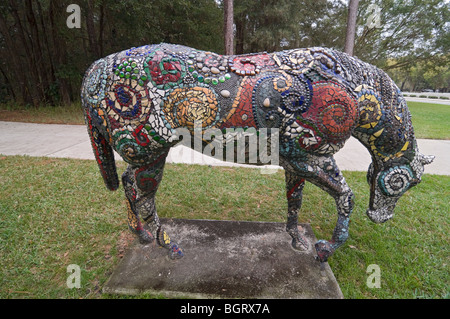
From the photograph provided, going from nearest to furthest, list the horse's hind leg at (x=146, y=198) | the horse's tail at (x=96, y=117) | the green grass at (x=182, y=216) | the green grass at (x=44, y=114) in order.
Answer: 1. the horse's tail at (x=96, y=117)
2. the horse's hind leg at (x=146, y=198)
3. the green grass at (x=182, y=216)
4. the green grass at (x=44, y=114)

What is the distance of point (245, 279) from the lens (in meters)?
2.17

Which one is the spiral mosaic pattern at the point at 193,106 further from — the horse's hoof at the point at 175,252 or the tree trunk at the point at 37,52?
the tree trunk at the point at 37,52

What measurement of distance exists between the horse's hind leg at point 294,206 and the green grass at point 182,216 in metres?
0.36

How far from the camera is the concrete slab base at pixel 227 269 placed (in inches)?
81.5

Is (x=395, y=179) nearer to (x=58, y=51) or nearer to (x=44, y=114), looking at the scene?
(x=44, y=114)

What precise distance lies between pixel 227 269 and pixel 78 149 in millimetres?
5073

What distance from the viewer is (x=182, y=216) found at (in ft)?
11.0

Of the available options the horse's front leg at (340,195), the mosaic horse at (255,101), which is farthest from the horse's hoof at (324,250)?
the mosaic horse at (255,101)

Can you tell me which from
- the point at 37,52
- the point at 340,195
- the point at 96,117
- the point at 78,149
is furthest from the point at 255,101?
the point at 37,52

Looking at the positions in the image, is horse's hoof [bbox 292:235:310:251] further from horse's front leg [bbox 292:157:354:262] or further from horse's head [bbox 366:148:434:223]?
horse's head [bbox 366:148:434:223]

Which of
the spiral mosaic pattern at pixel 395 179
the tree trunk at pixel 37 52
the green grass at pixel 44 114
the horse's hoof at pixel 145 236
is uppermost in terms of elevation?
the tree trunk at pixel 37 52

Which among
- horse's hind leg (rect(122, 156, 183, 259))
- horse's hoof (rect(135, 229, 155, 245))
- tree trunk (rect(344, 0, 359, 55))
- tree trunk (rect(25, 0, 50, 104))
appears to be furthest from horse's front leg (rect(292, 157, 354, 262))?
tree trunk (rect(25, 0, 50, 104))

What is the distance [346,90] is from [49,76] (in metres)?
13.7
